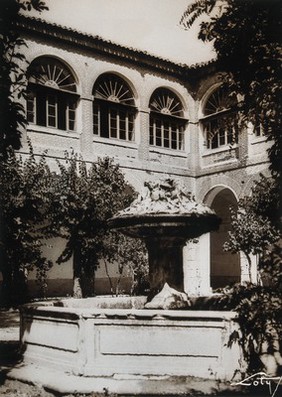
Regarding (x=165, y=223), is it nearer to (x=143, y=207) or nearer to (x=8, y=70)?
(x=143, y=207)

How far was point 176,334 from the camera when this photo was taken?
19.0 ft

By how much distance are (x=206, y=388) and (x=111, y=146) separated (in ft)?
48.8

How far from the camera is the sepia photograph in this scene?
513cm

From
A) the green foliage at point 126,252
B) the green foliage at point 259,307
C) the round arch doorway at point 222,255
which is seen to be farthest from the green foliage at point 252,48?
the round arch doorway at point 222,255

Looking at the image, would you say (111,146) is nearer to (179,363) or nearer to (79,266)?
(79,266)

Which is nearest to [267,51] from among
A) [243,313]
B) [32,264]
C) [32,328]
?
[243,313]

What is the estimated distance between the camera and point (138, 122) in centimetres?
2056

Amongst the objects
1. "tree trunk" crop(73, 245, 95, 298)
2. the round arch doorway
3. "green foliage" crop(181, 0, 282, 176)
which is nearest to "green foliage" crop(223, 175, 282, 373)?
"green foliage" crop(181, 0, 282, 176)

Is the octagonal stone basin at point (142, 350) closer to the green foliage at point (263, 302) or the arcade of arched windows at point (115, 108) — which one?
the green foliage at point (263, 302)

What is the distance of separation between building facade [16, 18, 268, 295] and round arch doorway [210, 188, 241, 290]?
6 cm

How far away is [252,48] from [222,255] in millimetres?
19636

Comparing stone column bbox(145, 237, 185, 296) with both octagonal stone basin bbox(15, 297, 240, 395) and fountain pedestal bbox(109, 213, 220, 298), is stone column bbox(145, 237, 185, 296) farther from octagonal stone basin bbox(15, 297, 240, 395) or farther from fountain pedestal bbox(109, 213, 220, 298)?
octagonal stone basin bbox(15, 297, 240, 395)

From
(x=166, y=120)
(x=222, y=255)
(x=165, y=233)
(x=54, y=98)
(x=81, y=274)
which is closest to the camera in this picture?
(x=165, y=233)

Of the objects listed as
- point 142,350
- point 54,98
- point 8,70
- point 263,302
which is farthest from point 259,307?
point 54,98
